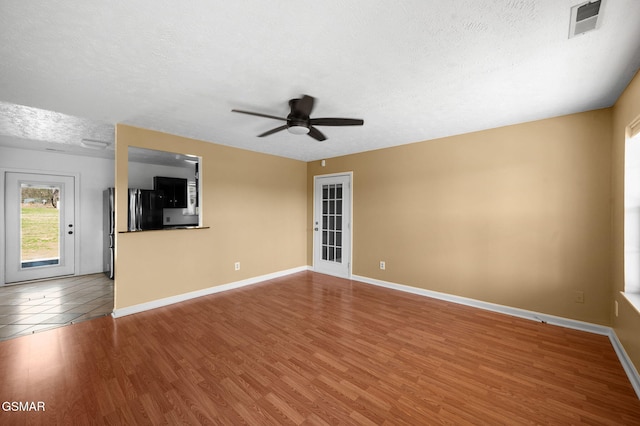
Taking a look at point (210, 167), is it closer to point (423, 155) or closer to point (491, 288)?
point (423, 155)

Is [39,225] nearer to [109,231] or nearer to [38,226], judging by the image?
[38,226]

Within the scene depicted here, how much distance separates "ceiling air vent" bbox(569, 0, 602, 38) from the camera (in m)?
1.39

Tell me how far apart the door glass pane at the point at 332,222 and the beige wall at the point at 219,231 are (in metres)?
0.52

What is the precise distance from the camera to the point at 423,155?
4035 mm

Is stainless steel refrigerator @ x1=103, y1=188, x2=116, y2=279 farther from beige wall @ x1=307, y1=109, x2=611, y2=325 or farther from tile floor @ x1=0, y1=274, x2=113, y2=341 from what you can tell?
beige wall @ x1=307, y1=109, x2=611, y2=325

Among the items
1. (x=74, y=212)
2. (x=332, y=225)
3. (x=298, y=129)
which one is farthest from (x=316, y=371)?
(x=74, y=212)

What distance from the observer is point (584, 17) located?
146 cm

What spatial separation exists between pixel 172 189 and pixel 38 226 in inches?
92.6

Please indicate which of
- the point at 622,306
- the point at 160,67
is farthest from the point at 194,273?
the point at 622,306

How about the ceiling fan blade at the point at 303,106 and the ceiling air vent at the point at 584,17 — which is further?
the ceiling fan blade at the point at 303,106

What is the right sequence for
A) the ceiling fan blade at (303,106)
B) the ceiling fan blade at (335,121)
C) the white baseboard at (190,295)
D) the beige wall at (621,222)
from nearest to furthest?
1. the beige wall at (621,222)
2. the ceiling fan blade at (303,106)
3. the ceiling fan blade at (335,121)
4. the white baseboard at (190,295)

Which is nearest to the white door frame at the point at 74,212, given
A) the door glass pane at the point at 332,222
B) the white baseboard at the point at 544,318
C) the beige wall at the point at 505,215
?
the door glass pane at the point at 332,222

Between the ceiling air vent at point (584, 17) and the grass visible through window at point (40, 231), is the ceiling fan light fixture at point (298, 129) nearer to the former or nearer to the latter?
the ceiling air vent at point (584, 17)

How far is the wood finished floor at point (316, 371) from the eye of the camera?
1689 mm
